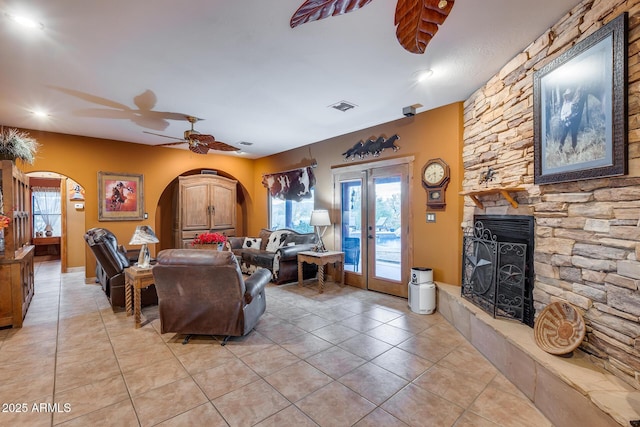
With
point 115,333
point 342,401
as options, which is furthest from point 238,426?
point 115,333

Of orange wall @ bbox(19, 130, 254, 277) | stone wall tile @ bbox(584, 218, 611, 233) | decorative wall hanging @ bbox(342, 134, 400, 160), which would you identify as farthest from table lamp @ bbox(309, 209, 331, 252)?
stone wall tile @ bbox(584, 218, 611, 233)

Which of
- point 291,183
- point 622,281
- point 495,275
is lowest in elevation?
point 495,275

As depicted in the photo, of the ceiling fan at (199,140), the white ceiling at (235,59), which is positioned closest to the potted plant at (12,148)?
the white ceiling at (235,59)

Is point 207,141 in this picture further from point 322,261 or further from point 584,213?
point 584,213

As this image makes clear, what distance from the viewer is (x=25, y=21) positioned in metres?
2.22

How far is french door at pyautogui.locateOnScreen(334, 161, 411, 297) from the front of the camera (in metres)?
4.57

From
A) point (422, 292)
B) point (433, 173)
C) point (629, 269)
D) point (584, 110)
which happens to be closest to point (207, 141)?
point (433, 173)

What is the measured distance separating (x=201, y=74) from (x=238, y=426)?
314 centimetres

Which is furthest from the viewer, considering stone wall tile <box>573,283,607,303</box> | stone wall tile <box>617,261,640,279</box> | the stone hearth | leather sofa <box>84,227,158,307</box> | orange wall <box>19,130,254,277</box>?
orange wall <box>19,130,254,277</box>

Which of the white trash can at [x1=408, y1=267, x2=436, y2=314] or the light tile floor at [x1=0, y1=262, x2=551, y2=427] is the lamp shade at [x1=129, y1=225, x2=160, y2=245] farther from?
the white trash can at [x1=408, y1=267, x2=436, y2=314]

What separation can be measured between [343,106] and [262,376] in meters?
3.32

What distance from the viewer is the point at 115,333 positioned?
330cm

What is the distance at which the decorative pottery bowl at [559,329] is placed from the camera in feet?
6.72

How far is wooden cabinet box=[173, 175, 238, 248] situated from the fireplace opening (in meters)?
5.63
